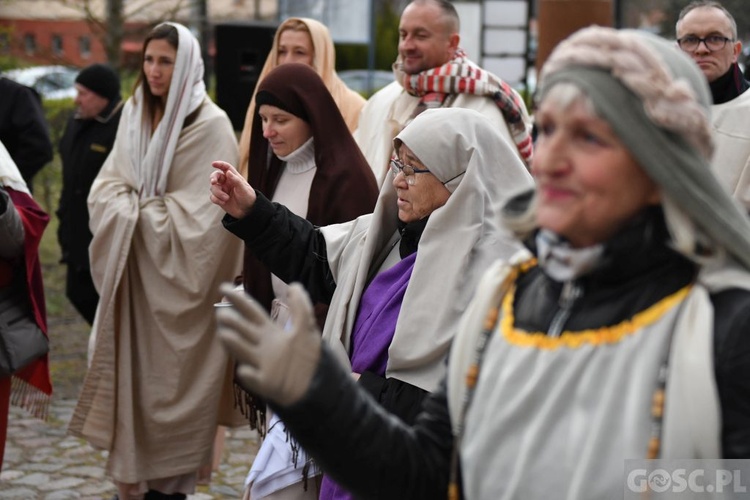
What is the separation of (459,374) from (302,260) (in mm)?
2148

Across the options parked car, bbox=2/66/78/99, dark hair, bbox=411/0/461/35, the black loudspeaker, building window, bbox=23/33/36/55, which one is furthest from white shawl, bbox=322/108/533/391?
building window, bbox=23/33/36/55

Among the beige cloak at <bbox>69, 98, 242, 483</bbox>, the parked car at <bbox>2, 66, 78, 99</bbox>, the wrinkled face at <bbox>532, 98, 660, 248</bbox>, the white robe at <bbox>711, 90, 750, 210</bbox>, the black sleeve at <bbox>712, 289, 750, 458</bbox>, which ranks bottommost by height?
the parked car at <bbox>2, 66, 78, 99</bbox>

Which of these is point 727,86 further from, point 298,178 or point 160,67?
point 160,67

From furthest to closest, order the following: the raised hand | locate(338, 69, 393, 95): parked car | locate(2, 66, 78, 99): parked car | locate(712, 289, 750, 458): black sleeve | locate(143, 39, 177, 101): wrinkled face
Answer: locate(338, 69, 393, 95): parked car < locate(2, 66, 78, 99): parked car < locate(143, 39, 177, 101): wrinkled face < the raised hand < locate(712, 289, 750, 458): black sleeve

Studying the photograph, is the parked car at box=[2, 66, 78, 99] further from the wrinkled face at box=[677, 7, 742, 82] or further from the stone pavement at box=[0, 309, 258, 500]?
the wrinkled face at box=[677, 7, 742, 82]

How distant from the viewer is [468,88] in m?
6.22

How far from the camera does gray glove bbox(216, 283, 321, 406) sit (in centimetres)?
178

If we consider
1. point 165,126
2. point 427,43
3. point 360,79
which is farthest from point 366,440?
point 360,79

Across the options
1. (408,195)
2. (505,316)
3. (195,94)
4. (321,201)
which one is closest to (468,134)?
(408,195)

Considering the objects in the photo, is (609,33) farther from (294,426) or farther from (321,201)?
(321,201)

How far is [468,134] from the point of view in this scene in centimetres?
368

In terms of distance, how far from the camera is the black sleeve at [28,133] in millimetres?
6949

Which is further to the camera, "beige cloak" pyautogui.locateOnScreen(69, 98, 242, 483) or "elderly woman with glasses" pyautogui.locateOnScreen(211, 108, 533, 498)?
"beige cloak" pyautogui.locateOnScreen(69, 98, 242, 483)

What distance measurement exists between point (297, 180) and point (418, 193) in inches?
56.8
